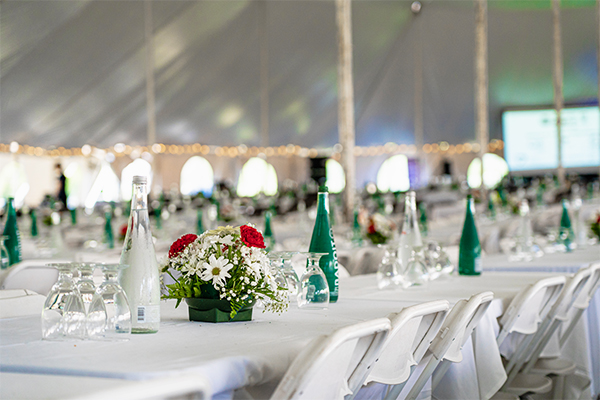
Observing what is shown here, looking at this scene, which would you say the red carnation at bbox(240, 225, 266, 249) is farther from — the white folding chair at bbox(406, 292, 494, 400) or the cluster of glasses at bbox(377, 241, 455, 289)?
the cluster of glasses at bbox(377, 241, 455, 289)

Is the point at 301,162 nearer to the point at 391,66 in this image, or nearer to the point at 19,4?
the point at 391,66

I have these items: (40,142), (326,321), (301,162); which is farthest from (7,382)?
(301,162)

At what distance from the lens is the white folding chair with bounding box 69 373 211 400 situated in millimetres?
1072

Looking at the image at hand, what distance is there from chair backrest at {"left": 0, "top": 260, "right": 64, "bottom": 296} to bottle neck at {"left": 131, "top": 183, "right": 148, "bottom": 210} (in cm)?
156

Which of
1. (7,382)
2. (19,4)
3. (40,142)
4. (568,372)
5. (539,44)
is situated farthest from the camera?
(539,44)

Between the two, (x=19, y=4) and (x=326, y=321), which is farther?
(x=19, y=4)

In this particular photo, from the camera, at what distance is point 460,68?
72.3 feet

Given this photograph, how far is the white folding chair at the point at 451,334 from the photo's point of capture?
2.03m

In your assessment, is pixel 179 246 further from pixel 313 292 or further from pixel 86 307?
pixel 313 292

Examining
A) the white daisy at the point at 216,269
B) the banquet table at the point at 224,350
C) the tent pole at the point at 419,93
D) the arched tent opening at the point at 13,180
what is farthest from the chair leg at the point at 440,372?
the tent pole at the point at 419,93

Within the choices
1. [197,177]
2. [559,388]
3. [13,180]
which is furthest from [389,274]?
[197,177]

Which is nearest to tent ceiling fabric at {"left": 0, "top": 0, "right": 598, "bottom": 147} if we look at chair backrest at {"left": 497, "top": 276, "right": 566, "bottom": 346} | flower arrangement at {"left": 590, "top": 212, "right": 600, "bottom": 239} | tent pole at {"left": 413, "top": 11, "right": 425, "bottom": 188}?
Answer: tent pole at {"left": 413, "top": 11, "right": 425, "bottom": 188}

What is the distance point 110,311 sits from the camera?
1.87 m

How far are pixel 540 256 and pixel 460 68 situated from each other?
1834 centimetres
